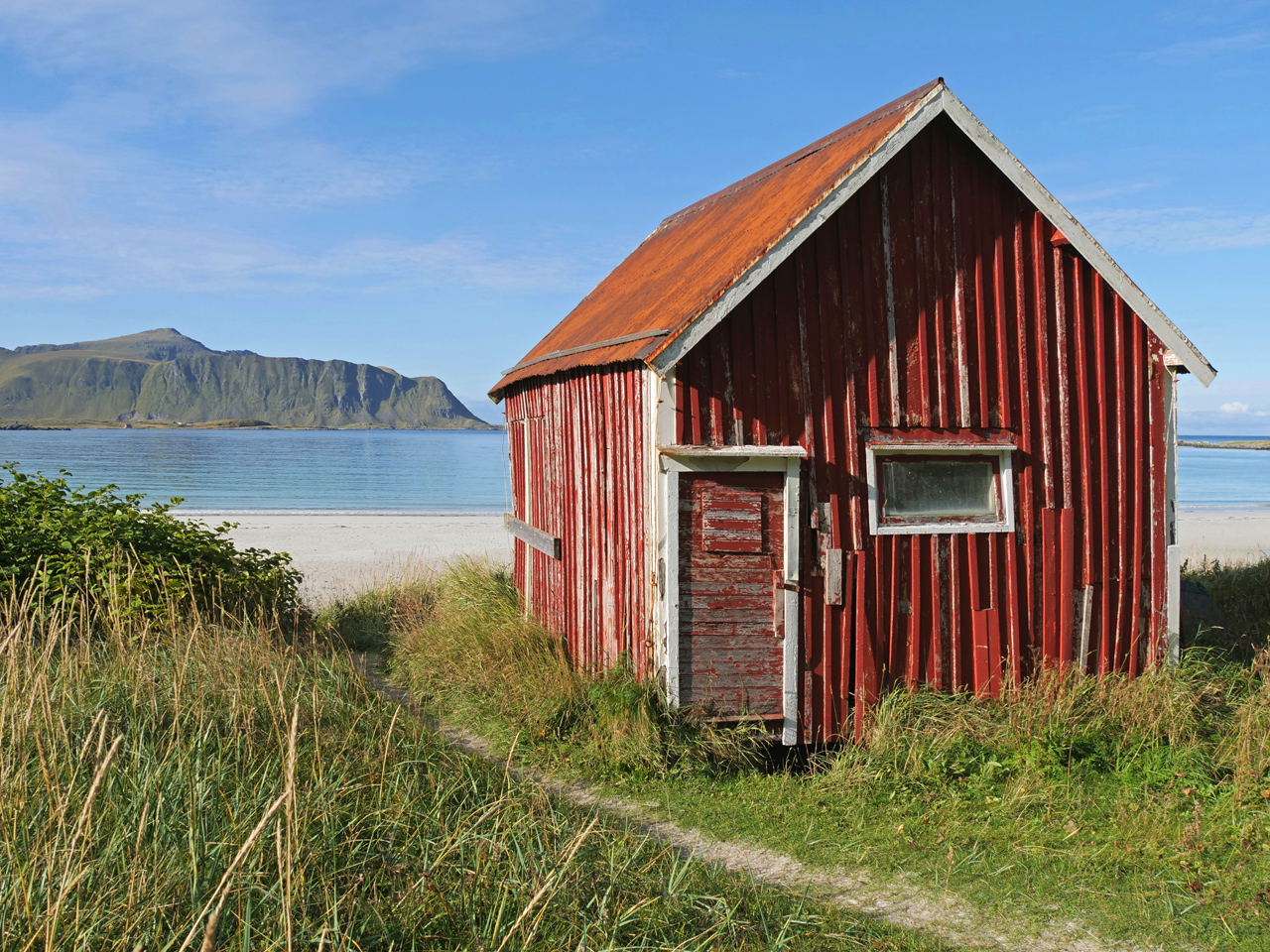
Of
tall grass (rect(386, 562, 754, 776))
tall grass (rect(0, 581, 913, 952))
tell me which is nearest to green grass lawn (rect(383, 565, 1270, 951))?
tall grass (rect(386, 562, 754, 776))

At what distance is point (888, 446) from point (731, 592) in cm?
165

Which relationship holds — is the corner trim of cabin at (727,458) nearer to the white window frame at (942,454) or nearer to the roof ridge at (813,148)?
the white window frame at (942,454)

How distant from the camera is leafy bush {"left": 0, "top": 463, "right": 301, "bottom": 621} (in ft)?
29.6

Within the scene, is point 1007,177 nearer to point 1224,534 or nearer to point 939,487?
point 939,487

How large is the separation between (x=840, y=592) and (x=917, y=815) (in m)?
1.67

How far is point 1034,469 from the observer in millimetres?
7703

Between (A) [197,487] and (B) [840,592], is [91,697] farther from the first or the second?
(A) [197,487]

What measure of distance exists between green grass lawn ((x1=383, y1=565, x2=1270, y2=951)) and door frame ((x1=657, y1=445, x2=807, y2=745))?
14.9 inches

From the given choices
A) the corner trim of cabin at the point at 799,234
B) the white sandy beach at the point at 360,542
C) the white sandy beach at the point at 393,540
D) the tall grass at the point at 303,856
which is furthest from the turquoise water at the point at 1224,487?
the tall grass at the point at 303,856

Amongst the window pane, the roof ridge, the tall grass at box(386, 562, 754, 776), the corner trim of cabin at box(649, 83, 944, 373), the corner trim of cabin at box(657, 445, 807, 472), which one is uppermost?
the roof ridge

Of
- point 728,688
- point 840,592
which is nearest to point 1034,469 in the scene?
point 840,592

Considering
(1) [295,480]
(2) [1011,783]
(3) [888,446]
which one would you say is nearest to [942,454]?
(3) [888,446]

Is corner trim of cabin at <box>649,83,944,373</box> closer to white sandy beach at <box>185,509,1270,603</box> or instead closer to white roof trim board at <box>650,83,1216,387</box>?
white roof trim board at <box>650,83,1216,387</box>

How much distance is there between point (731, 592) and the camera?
711 cm
